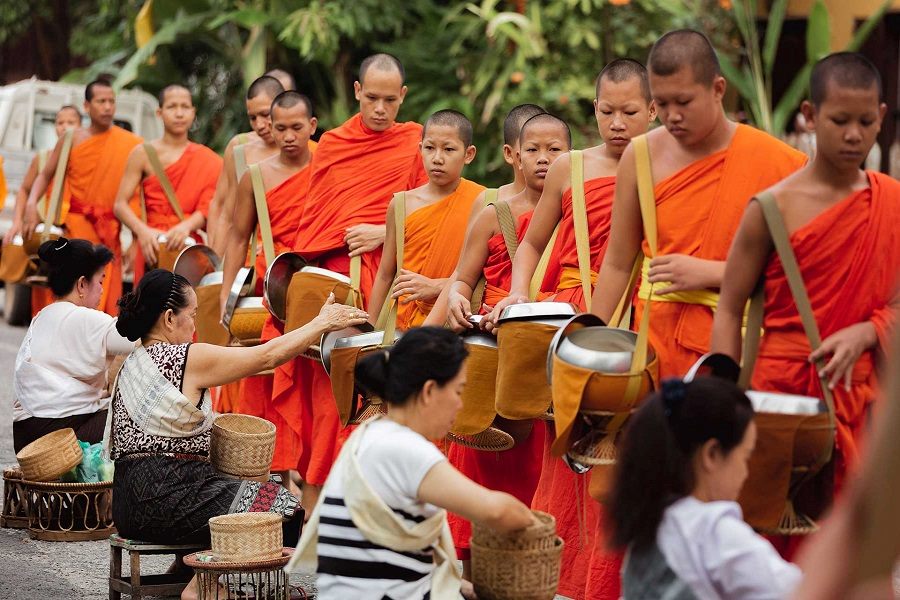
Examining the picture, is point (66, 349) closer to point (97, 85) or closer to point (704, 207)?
point (704, 207)

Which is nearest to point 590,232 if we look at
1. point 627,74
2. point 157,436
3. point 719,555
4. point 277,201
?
point 627,74

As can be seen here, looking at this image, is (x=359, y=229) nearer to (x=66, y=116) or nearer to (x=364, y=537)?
(x=364, y=537)

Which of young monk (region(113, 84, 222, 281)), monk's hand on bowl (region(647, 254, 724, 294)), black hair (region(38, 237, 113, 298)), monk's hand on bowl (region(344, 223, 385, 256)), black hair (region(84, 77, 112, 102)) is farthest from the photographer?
black hair (region(84, 77, 112, 102))

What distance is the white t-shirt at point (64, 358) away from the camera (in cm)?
721

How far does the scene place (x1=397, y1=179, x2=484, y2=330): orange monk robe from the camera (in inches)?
271

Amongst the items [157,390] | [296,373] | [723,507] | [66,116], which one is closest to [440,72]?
[66,116]

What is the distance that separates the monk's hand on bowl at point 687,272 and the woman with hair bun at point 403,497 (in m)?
Answer: 0.77

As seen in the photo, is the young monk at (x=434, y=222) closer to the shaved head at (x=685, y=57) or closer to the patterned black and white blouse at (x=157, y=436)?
the patterned black and white blouse at (x=157, y=436)

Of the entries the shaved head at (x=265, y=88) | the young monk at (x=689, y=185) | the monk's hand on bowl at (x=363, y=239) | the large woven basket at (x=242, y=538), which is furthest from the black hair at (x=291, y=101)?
the young monk at (x=689, y=185)

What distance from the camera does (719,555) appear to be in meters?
3.31

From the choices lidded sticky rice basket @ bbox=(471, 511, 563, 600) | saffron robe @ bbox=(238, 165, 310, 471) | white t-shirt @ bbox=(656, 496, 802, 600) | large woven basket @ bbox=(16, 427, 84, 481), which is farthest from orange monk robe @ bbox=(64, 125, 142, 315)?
white t-shirt @ bbox=(656, 496, 802, 600)

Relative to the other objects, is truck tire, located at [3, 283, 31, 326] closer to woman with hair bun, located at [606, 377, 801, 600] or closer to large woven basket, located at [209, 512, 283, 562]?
large woven basket, located at [209, 512, 283, 562]

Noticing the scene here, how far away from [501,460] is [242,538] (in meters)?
1.41

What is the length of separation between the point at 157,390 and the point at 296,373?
75.7 inches
